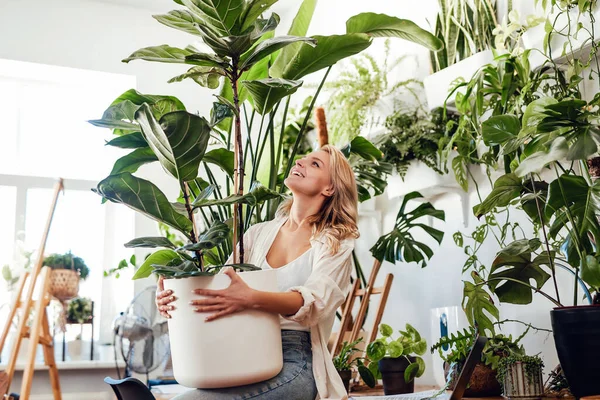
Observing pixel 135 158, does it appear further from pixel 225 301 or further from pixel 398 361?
pixel 398 361

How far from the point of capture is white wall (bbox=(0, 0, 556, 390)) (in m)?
3.08

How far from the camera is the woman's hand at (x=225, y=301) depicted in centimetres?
146

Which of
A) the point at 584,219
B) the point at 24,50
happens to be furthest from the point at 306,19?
the point at 24,50

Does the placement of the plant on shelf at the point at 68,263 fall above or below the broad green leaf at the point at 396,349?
above

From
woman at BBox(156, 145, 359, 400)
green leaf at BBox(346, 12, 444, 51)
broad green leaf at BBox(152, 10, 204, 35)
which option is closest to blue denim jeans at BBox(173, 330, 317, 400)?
woman at BBox(156, 145, 359, 400)

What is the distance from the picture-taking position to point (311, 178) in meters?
1.99

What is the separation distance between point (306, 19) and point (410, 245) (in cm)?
107

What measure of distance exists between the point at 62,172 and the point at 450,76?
337 centimetres

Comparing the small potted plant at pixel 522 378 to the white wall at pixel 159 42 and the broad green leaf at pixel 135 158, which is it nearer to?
the white wall at pixel 159 42

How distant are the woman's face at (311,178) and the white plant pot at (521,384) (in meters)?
0.79

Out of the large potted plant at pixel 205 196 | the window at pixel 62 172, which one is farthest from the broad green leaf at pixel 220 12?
the window at pixel 62 172

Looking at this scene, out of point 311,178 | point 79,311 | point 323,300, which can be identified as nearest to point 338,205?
point 311,178

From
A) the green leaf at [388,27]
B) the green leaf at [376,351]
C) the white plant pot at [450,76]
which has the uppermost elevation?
the green leaf at [388,27]

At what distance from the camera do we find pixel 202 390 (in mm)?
1527
